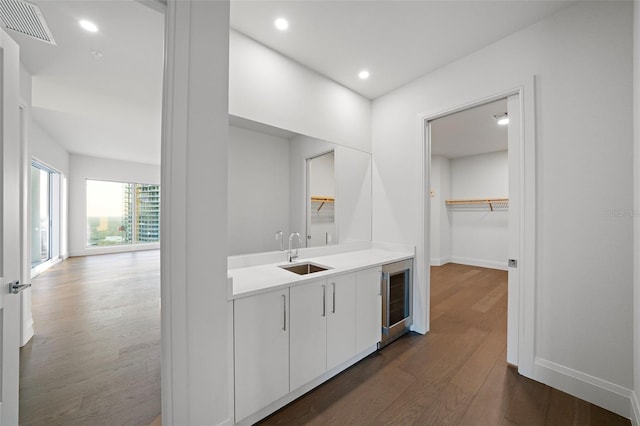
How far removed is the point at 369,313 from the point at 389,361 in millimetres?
438

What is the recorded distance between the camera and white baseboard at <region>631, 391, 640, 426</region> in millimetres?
1387

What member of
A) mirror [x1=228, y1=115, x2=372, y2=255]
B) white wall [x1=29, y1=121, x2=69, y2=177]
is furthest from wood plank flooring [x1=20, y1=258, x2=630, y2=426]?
white wall [x1=29, y1=121, x2=69, y2=177]

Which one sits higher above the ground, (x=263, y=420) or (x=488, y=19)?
(x=488, y=19)

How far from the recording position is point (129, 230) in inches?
302

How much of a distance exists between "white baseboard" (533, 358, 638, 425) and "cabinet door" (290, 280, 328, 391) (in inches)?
65.3

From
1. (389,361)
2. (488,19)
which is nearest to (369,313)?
(389,361)

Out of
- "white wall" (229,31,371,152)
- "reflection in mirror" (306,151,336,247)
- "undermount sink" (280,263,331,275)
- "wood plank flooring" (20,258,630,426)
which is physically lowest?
"wood plank flooring" (20,258,630,426)

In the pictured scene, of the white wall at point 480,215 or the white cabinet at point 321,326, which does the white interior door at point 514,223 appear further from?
the white wall at point 480,215

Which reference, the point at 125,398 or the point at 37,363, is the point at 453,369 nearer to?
the point at 125,398

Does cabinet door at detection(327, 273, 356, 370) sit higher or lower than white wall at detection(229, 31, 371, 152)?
lower

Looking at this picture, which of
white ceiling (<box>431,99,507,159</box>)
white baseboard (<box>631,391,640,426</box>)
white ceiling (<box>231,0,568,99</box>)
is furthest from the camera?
white ceiling (<box>431,99,507,159</box>)

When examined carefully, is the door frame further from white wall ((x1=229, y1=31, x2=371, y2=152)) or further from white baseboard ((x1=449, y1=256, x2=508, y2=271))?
white baseboard ((x1=449, y1=256, x2=508, y2=271))

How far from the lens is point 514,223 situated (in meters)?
2.00

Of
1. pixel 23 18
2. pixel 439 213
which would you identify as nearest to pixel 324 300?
pixel 23 18
